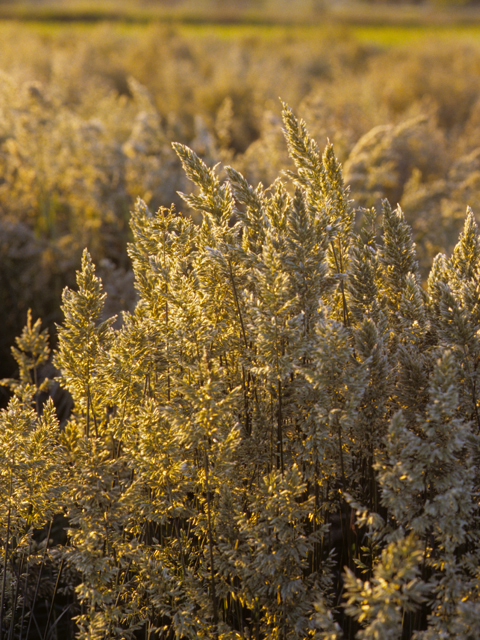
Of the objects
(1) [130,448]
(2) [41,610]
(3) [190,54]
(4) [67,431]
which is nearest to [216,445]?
(1) [130,448]

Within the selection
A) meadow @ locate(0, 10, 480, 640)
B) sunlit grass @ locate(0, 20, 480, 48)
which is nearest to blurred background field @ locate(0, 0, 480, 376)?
meadow @ locate(0, 10, 480, 640)

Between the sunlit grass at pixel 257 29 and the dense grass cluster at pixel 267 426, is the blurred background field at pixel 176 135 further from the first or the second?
the sunlit grass at pixel 257 29

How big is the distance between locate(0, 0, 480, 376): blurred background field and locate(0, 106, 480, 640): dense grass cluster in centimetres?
178

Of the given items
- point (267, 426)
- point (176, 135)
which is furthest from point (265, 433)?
point (176, 135)

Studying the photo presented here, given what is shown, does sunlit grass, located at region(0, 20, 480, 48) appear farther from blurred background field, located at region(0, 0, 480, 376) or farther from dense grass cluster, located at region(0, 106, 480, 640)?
dense grass cluster, located at region(0, 106, 480, 640)

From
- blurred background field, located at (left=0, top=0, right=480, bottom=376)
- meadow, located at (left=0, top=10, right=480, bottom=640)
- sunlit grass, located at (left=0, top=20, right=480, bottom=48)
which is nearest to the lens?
meadow, located at (left=0, top=10, right=480, bottom=640)

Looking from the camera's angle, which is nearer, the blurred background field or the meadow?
the meadow

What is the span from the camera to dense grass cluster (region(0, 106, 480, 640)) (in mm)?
1140

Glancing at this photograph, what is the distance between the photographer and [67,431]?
1623 mm

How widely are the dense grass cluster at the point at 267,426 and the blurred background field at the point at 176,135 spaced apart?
178 cm

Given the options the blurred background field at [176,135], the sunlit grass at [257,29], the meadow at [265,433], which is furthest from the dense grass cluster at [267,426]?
the sunlit grass at [257,29]

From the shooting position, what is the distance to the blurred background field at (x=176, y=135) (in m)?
3.91

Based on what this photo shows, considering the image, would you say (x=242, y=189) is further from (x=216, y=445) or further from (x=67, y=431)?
(x=67, y=431)

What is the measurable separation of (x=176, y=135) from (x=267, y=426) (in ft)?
14.1
